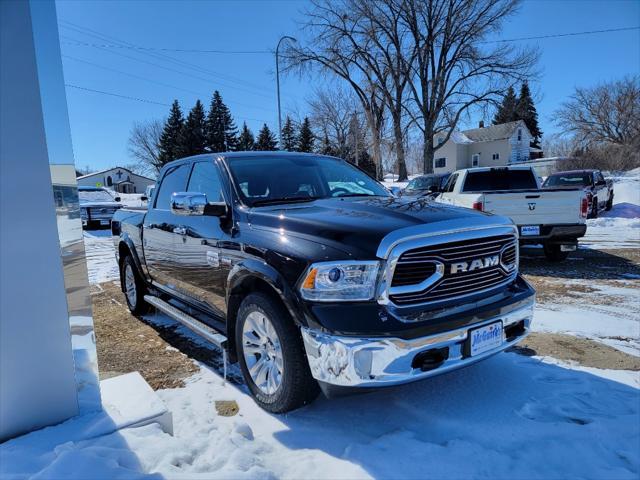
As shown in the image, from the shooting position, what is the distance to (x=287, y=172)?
13.3 ft

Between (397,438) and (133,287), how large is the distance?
4.20 metres

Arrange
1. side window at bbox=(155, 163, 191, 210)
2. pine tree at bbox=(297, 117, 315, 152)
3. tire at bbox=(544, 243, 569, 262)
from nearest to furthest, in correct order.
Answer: side window at bbox=(155, 163, 191, 210), tire at bbox=(544, 243, 569, 262), pine tree at bbox=(297, 117, 315, 152)

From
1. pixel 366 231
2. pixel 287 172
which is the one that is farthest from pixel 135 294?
pixel 366 231

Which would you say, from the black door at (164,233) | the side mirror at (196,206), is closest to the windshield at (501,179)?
the black door at (164,233)

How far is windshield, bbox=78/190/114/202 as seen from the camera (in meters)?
18.6

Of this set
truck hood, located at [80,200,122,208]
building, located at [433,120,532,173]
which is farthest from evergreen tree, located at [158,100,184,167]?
truck hood, located at [80,200,122,208]

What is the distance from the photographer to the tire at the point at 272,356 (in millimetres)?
2729

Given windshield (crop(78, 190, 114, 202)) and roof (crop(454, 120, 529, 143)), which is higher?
roof (crop(454, 120, 529, 143))

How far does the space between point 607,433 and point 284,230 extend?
91.1 inches

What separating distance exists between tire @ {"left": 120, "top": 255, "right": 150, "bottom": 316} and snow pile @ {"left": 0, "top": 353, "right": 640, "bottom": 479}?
7.76 feet

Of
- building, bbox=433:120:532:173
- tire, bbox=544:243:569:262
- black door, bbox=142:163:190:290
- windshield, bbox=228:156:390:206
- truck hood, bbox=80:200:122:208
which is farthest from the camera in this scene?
building, bbox=433:120:532:173

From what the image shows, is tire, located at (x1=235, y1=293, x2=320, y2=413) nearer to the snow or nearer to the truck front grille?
the truck front grille

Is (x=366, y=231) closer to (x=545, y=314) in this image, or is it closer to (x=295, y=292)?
(x=295, y=292)

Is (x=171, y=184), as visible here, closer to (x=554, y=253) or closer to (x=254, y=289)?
(x=254, y=289)
